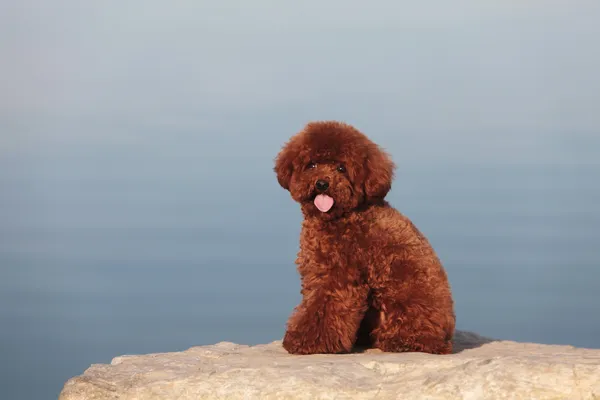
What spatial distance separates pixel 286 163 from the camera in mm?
5797

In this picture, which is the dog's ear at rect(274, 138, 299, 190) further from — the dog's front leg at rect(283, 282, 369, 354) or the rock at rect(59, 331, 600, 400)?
the rock at rect(59, 331, 600, 400)

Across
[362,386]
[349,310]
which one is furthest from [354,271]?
[362,386]

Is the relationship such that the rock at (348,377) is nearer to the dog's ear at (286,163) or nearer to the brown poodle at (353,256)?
the brown poodle at (353,256)

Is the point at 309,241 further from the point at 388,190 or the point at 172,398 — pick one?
the point at 172,398

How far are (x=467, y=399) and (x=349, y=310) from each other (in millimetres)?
1300

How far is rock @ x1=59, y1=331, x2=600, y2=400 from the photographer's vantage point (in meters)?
4.67

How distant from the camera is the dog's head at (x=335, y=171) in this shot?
5609 mm

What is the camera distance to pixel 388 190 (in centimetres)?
579

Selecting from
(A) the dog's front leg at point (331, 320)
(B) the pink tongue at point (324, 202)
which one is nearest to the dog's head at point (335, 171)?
(B) the pink tongue at point (324, 202)

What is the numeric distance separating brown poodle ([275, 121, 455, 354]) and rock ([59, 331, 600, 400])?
20 cm

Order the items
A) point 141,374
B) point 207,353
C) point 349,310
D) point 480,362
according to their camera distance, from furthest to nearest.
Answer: point 207,353
point 349,310
point 141,374
point 480,362

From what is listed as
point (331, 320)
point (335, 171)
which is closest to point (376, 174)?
point (335, 171)

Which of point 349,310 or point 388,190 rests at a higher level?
point 388,190

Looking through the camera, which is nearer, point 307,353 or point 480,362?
point 480,362
